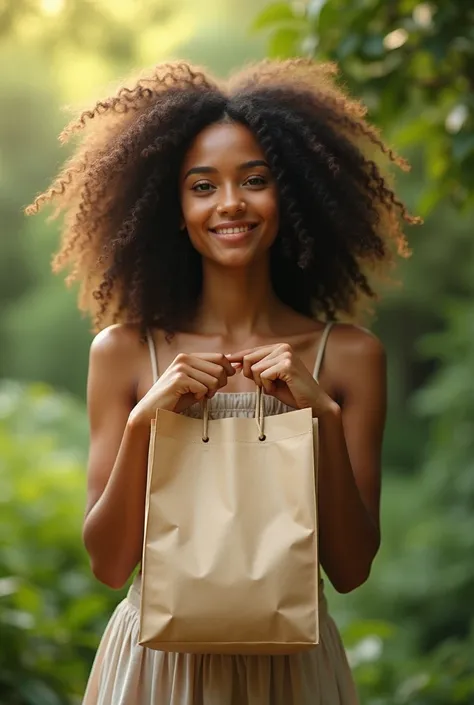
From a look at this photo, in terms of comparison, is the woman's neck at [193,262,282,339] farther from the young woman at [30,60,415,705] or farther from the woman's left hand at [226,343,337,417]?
the woman's left hand at [226,343,337,417]

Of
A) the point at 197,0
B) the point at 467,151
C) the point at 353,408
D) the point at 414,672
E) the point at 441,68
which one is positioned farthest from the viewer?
Answer: the point at 197,0

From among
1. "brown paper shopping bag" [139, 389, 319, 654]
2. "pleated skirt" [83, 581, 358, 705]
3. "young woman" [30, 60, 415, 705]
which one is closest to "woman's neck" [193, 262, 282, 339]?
"young woman" [30, 60, 415, 705]

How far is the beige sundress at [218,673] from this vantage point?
2.14 metres

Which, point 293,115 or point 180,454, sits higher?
point 293,115

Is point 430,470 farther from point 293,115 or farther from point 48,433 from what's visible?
point 293,115

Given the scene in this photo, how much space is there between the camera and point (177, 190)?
2408 millimetres

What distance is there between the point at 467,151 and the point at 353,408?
100 cm

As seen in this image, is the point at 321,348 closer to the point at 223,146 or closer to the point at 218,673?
the point at 223,146

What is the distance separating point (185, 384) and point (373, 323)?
19.1 ft

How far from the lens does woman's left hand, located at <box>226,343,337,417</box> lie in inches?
81.4

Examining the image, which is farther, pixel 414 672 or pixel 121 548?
pixel 414 672

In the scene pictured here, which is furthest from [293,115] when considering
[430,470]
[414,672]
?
[430,470]

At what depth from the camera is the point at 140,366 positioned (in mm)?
2348

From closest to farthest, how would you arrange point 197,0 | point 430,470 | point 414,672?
1. point 414,672
2. point 430,470
3. point 197,0
